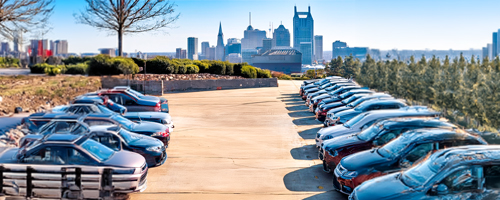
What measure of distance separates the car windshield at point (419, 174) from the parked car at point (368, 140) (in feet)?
9.28

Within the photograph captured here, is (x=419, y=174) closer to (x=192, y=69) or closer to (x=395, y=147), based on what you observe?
(x=395, y=147)

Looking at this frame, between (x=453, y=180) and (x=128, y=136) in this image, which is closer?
(x=453, y=180)

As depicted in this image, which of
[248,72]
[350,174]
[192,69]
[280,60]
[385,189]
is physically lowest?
[350,174]

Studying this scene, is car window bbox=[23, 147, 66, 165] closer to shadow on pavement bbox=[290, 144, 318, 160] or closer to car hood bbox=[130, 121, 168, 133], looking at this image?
car hood bbox=[130, 121, 168, 133]

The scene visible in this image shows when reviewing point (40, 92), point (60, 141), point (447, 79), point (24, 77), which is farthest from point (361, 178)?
point (447, 79)

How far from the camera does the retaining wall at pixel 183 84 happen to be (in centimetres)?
2750

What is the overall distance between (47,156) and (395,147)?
6699mm

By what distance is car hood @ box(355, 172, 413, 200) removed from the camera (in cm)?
691

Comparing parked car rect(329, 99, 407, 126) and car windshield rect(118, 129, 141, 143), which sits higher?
parked car rect(329, 99, 407, 126)

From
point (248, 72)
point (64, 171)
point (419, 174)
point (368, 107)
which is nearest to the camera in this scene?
point (419, 174)

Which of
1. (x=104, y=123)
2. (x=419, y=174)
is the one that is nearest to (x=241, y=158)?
(x=104, y=123)

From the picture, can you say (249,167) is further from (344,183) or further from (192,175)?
(344,183)

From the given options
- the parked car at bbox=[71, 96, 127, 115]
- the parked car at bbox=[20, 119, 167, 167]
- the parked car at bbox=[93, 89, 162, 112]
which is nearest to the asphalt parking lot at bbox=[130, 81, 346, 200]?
the parked car at bbox=[20, 119, 167, 167]

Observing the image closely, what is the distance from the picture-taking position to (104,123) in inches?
486
